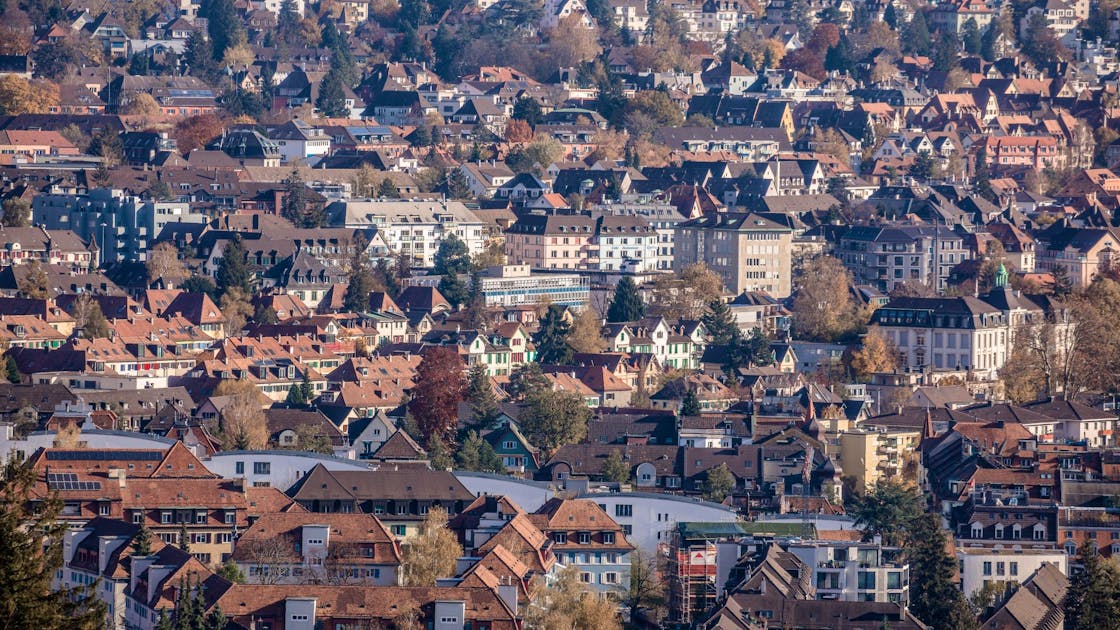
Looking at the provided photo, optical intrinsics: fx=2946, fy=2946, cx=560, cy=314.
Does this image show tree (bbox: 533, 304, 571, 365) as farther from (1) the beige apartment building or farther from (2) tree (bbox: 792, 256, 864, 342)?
(1) the beige apartment building

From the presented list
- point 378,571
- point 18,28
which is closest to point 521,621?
point 378,571

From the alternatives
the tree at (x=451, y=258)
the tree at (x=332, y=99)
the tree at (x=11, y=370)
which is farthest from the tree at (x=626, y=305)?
the tree at (x=332, y=99)

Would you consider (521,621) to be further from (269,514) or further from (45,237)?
(45,237)

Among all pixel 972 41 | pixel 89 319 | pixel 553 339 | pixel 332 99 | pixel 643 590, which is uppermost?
pixel 972 41

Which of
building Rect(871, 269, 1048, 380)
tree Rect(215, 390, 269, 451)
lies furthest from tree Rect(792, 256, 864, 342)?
tree Rect(215, 390, 269, 451)

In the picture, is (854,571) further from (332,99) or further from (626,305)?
(332,99)

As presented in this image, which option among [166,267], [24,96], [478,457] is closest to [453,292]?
[166,267]
